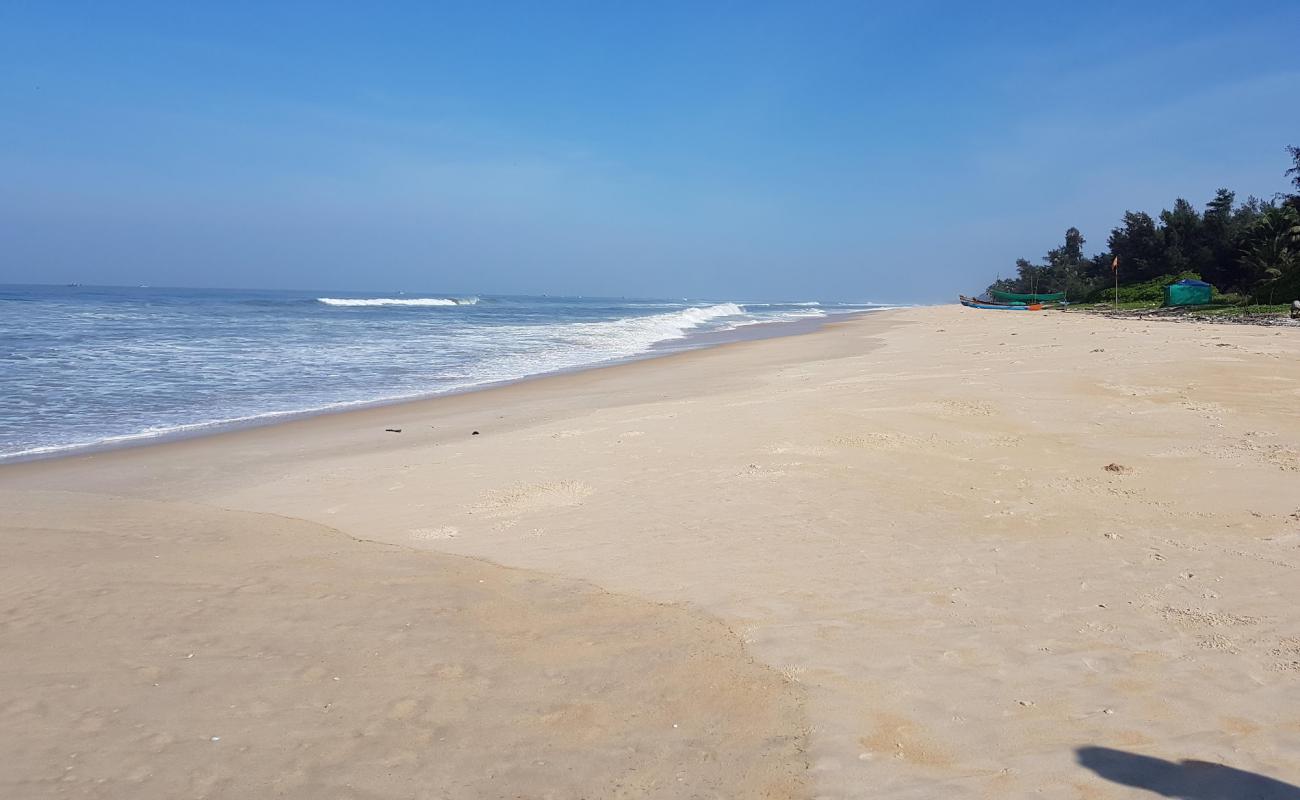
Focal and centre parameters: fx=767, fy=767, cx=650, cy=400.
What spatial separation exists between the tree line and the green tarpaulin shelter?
3.49 feet

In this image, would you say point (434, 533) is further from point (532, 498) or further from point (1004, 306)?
point (1004, 306)

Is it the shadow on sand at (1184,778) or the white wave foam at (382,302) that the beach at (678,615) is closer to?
the shadow on sand at (1184,778)

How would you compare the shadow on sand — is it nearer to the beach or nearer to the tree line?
the beach

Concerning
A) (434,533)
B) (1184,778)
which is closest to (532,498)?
(434,533)

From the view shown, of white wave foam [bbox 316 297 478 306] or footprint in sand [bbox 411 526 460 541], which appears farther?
white wave foam [bbox 316 297 478 306]

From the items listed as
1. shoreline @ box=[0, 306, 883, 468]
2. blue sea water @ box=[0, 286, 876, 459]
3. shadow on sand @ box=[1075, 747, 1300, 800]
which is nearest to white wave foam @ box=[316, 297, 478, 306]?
blue sea water @ box=[0, 286, 876, 459]

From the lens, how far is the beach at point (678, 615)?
116 inches

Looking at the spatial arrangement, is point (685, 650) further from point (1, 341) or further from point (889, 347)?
point (1, 341)

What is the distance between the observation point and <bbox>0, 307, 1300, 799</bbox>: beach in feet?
9.71

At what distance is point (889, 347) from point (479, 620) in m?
18.7

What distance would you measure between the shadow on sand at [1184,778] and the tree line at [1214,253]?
34343 millimetres

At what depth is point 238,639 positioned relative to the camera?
4.05 metres

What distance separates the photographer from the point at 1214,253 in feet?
146

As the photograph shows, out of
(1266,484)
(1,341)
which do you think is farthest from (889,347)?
(1,341)
